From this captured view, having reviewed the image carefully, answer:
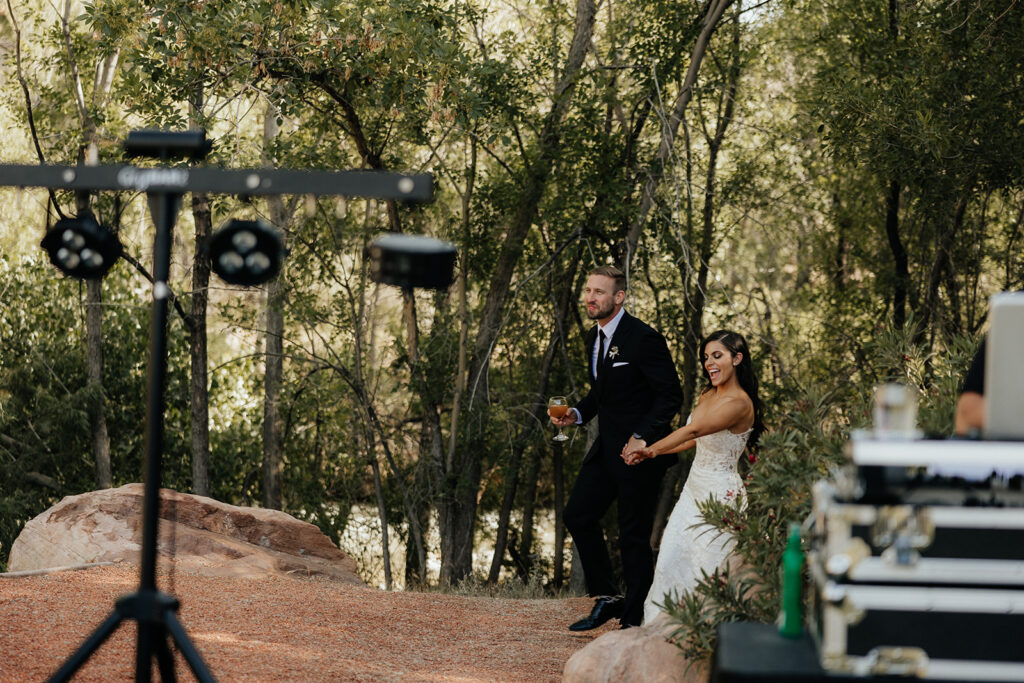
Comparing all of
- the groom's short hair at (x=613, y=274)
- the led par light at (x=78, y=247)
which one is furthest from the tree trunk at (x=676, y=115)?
the led par light at (x=78, y=247)

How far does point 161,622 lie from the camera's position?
8.28ft

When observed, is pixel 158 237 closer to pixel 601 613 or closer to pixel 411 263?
pixel 411 263

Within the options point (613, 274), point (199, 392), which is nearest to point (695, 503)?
point (613, 274)

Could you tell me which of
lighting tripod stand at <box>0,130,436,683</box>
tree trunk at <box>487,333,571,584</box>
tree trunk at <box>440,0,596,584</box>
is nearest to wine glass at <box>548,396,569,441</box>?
lighting tripod stand at <box>0,130,436,683</box>

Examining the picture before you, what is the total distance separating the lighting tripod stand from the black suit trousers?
269 centimetres

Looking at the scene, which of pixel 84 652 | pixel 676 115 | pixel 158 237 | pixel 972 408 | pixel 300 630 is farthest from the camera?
pixel 676 115

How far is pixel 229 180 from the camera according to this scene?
2.60 metres

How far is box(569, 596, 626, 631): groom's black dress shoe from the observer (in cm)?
536

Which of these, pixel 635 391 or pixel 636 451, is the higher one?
pixel 635 391

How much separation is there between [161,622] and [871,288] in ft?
35.0

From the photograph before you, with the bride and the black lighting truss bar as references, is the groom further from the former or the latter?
the black lighting truss bar

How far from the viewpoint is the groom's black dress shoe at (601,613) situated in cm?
536

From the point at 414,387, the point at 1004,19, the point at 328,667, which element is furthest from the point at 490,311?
the point at 328,667

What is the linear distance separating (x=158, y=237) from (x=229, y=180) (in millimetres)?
260
